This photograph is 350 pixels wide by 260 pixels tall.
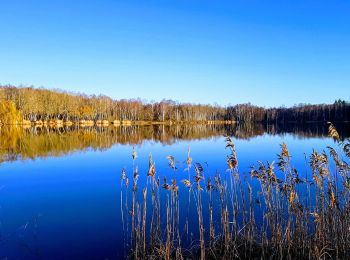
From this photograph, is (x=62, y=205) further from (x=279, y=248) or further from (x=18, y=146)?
(x=18, y=146)

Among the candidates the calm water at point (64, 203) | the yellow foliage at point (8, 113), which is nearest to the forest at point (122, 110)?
the yellow foliage at point (8, 113)

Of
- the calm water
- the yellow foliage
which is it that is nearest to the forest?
the yellow foliage

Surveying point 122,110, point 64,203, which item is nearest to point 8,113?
point 122,110

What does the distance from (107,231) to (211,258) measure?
4017mm

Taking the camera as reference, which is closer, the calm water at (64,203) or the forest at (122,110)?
the calm water at (64,203)

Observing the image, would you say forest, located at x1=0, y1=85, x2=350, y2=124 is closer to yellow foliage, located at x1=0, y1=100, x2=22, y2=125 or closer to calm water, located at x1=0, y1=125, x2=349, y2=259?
yellow foliage, located at x1=0, y1=100, x2=22, y2=125

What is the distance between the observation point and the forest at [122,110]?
92312 mm

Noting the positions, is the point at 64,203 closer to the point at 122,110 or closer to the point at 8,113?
the point at 8,113

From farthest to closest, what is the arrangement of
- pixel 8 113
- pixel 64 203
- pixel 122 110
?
pixel 122 110 → pixel 8 113 → pixel 64 203

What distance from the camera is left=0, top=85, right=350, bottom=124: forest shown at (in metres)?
92.3

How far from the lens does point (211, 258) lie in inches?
321

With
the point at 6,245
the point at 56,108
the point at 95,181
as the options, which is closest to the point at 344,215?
the point at 6,245

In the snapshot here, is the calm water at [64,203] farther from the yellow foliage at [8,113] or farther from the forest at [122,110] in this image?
the forest at [122,110]

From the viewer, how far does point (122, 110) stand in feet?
430
